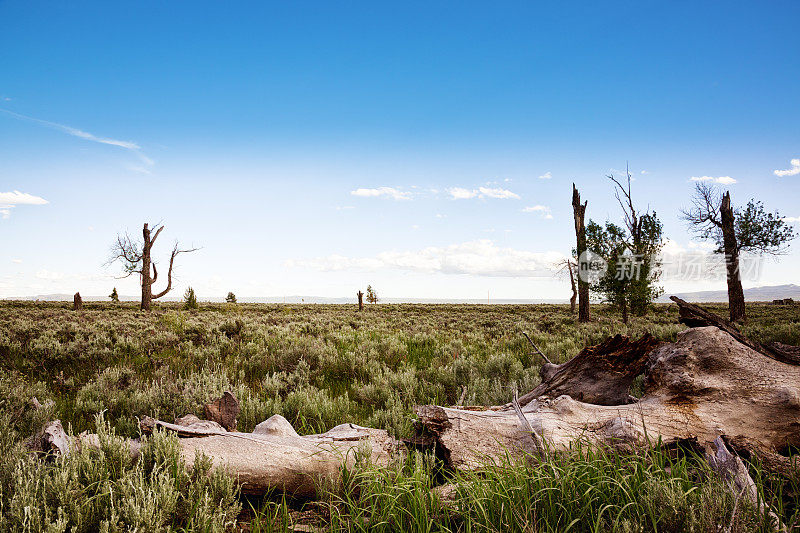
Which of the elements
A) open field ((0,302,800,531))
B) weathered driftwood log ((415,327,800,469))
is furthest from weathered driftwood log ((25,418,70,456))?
weathered driftwood log ((415,327,800,469))

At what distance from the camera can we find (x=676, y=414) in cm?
329

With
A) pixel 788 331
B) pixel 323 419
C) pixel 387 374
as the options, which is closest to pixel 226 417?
pixel 323 419

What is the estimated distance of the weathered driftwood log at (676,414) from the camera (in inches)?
118

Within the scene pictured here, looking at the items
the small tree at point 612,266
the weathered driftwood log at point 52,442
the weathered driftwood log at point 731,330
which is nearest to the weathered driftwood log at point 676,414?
the weathered driftwood log at point 731,330

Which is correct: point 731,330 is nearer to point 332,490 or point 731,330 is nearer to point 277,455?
point 332,490

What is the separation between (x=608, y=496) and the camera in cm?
227

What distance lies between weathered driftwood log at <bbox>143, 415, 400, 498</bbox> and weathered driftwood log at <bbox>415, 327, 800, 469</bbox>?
592 mm

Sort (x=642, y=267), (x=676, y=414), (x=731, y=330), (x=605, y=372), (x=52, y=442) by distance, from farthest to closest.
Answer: (x=642, y=267)
(x=605, y=372)
(x=731, y=330)
(x=676, y=414)
(x=52, y=442)

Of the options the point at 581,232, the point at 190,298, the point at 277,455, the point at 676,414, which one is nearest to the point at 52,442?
the point at 277,455

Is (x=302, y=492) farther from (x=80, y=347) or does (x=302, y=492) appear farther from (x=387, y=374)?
(x=80, y=347)

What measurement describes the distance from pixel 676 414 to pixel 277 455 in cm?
326

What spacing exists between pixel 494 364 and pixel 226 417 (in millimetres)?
4902

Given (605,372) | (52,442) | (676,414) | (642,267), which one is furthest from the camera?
(642,267)

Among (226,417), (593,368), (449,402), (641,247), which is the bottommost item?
(449,402)
